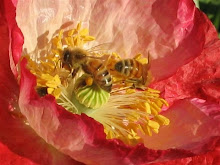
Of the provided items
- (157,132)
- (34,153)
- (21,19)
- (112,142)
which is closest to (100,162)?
(112,142)

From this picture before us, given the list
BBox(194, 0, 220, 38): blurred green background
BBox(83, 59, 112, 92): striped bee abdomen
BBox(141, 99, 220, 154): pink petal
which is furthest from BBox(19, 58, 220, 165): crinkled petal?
A: BBox(194, 0, 220, 38): blurred green background

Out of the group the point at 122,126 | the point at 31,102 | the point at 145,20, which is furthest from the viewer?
the point at 145,20

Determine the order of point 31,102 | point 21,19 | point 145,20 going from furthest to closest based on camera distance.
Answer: point 145,20, point 21,19, point 31,102

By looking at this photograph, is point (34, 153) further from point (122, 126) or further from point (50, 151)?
point (122, 126)

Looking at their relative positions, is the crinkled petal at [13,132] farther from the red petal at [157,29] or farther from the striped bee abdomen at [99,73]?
the red petal at [157,29]

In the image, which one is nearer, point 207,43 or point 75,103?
point 75,103

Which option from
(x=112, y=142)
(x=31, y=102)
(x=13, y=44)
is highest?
(x=13, y=44)
